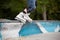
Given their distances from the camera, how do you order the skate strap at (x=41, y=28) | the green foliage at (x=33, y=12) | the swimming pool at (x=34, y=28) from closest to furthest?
the swimming pool at (x=34, y=28) → the skate strap at (x=41, y=28) → the green foliage at (x=33, y=12)

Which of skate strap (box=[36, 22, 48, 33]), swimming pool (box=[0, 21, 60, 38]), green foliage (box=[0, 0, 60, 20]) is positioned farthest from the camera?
green foliage (box=[0, 0, 60, 20])

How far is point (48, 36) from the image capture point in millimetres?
5387

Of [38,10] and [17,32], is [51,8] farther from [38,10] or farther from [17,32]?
[17,32]

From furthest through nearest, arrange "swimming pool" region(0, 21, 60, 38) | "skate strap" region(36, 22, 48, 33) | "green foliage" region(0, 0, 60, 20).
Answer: "green foliage" region(0, 0, 60, 20)
"skate strap" region(36, 22, 48, 33)
"swimming pool" region(0, 21, 60, 38)

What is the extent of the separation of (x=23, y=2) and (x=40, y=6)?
2.62 ft

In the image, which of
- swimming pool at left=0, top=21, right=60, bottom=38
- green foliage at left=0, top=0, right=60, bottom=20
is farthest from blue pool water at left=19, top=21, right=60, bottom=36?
green foliage at left=0, top=0, right=60, bottom=20

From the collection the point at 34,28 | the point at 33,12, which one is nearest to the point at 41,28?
the point at 34,28

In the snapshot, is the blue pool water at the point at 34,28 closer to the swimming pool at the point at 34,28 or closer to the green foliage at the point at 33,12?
the swimming pool at the point at 34,28

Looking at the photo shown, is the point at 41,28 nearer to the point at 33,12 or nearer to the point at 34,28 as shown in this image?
the point at 34,28

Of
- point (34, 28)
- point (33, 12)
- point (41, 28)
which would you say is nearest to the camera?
point (34, 28)

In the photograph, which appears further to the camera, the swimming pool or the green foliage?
the green foliage

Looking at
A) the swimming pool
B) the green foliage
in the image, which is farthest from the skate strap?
the green foliage

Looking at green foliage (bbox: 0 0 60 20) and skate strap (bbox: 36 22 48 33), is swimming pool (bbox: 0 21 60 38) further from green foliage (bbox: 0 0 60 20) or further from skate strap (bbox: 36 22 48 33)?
green foliage (bbox: 0 0 60 20)

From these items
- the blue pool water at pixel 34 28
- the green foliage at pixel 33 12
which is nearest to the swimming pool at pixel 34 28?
the blue pool water at pixel 34 28
